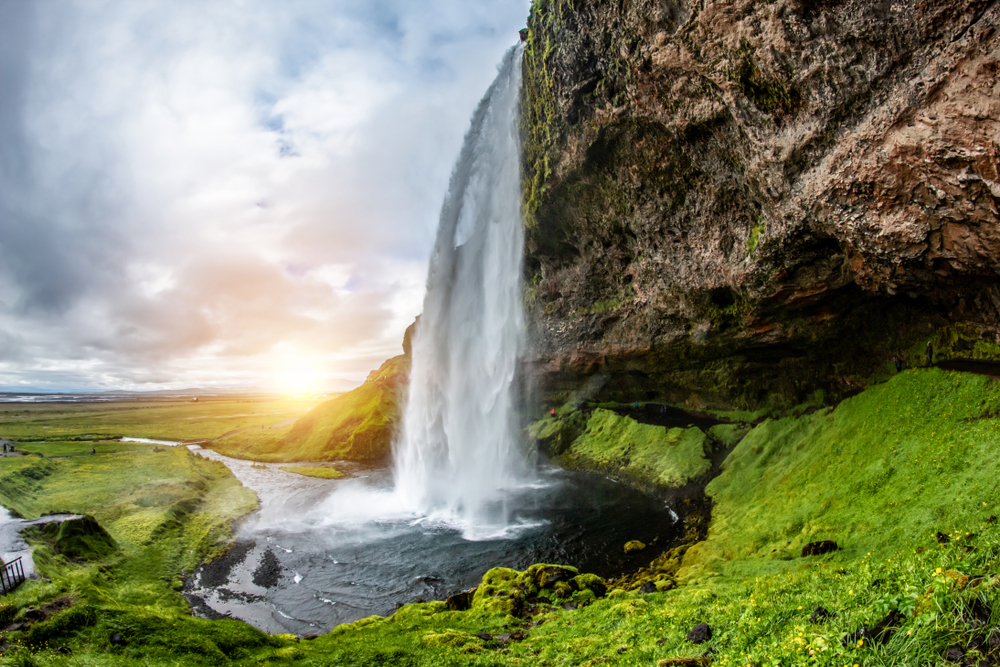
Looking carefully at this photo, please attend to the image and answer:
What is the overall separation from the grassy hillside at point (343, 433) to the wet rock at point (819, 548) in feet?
156

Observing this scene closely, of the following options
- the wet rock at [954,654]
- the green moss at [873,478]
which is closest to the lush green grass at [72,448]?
the green moss at [873,478]

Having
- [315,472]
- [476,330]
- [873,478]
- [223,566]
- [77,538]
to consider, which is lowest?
[315,472]

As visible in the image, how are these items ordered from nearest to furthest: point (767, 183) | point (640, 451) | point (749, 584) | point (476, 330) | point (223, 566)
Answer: point (749, 584)
point (767, 183)
point (223, 566)
point (640, 451)
point (476, 330)

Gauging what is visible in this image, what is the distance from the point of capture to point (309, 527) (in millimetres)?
30531

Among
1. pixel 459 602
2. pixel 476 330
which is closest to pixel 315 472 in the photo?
pixel 476 330

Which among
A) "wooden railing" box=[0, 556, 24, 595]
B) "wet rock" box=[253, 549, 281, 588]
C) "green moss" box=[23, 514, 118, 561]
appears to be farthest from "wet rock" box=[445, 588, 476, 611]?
"green moss" box=[23, 514, 118, 561]

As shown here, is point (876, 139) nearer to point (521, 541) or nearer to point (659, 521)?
point (659, 521)

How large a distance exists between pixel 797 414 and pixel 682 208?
15.4m

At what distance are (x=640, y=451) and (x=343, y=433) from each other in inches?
1580

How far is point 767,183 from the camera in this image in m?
21.3

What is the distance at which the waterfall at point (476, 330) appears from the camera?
143 feet

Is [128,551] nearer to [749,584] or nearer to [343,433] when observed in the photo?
[749,584]

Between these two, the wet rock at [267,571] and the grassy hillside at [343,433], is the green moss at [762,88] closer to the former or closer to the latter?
the wet rock at [267,571]

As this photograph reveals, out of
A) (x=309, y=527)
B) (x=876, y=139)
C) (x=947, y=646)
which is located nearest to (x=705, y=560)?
(x=947, y=646)
